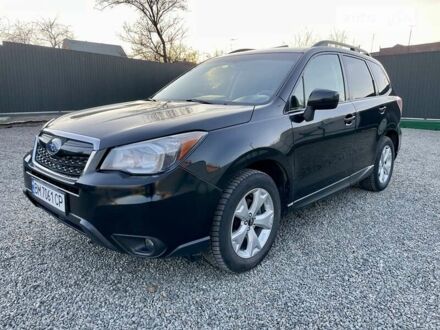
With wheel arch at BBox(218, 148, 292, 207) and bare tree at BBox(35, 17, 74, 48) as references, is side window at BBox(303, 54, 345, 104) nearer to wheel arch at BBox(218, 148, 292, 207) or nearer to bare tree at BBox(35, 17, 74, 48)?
wheel arch at BBox(218, 148, 292, 207)

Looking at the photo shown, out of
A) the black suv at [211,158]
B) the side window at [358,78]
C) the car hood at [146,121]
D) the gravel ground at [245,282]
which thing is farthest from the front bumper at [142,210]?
the side window at [358,78]

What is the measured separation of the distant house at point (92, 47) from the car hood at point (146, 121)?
34293 millimetres

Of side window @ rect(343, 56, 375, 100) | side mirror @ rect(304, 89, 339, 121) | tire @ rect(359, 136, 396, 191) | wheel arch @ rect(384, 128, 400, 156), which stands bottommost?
tire @ rect(359, 136, 396, 191)

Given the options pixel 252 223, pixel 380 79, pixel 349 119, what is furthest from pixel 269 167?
pixel 380 79

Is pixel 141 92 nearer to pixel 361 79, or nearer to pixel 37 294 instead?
pixel 361 79

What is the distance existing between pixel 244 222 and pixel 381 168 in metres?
2.74

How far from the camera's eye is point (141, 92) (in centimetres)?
1477

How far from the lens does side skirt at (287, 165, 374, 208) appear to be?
9.50 feet

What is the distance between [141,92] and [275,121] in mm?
13191

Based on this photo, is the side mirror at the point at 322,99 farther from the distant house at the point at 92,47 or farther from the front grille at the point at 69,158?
the distant house at the point at 92,47

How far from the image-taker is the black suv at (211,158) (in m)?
1.92

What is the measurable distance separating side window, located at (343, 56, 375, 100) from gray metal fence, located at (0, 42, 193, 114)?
1070 cm

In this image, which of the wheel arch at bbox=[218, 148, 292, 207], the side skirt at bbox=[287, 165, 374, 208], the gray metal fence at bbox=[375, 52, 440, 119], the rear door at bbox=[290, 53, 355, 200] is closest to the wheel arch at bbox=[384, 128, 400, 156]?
the side skirt at bbox=[287, 165, 374, 208]

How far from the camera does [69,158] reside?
211 cm
